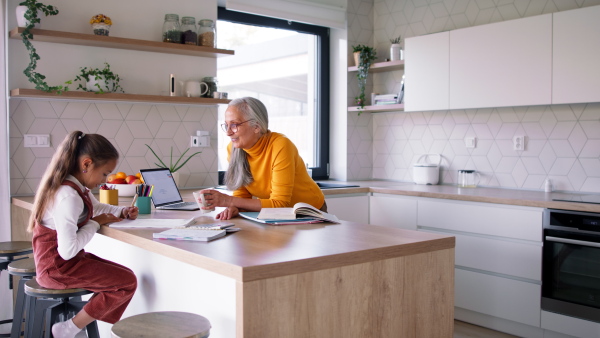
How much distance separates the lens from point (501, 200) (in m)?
3.47

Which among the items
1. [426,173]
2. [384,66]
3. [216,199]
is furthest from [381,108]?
[216,199]

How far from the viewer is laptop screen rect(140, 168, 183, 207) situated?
2932mm

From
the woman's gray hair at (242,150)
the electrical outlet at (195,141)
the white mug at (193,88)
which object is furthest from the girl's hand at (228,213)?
the electrical outlet at (195,141)

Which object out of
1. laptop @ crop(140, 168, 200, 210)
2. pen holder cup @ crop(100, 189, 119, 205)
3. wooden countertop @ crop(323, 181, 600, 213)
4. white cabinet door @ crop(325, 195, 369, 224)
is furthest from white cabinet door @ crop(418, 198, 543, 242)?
pen holder cup @ crop(100, 189, 119, 205)

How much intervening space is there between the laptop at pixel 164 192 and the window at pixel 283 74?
4.32ft

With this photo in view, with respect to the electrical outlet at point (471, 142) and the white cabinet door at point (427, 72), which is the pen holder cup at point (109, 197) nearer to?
the white cabinet door at point (427, 72)

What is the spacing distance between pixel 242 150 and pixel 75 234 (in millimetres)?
907

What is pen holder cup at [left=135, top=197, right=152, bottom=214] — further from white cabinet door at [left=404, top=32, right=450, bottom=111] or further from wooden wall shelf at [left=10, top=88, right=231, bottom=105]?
white cabinet door at [left=404, top=32, right=450, bottom=111]

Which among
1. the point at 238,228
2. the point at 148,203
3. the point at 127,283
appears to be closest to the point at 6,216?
the point at 148,203

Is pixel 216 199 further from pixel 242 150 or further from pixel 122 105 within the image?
pixel 122 105

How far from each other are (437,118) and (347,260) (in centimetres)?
304

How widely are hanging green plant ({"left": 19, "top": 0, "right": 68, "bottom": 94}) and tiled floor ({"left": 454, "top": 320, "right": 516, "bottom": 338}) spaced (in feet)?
9.01

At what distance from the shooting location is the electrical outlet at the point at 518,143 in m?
3.99

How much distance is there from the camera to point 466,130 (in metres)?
4.33
